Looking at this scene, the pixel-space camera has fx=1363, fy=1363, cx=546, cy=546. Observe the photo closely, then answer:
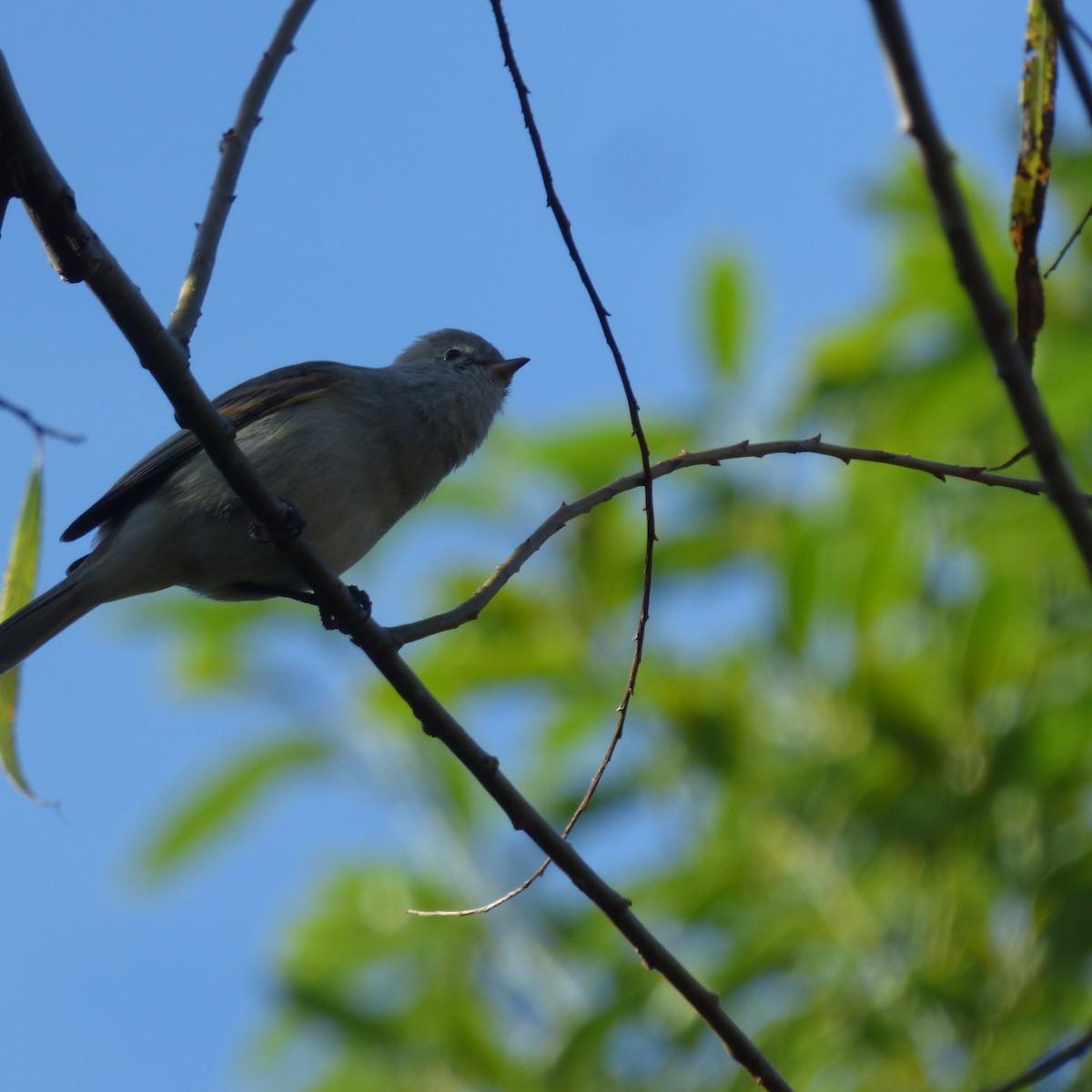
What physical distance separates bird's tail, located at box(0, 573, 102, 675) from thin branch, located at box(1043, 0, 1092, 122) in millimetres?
3402

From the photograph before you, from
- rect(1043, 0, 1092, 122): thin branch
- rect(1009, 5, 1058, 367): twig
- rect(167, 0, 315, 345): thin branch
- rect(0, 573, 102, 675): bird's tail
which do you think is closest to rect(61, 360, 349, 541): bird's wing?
rect(0, 573, 102, 675): bird's tail

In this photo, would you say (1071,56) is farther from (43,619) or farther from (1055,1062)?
(43,619)

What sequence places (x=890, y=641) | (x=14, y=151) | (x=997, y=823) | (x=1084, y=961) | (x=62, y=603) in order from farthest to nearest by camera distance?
(x=890, y=641) → (x=997, y=823) → (x=62, y=603) → (x=1084, y=961) → (x=14, y=151)

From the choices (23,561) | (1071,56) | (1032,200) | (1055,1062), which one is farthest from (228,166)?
(1055,1062)

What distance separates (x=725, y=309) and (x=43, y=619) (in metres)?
3.29

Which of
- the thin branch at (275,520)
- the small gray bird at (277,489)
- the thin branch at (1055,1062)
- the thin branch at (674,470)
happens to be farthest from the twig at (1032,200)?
the small gray bird at (277,489)

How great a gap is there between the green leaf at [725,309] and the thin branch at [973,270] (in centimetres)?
468

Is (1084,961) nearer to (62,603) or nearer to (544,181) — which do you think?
(544,181)

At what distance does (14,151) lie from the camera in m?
2.47

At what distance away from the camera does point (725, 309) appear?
6.16 meters

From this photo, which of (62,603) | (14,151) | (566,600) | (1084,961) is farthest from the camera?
(566,600)

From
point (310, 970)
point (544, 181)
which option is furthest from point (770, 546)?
point (544, 181)

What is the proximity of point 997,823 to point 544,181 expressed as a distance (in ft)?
10.4

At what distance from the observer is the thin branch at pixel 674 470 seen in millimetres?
2646
